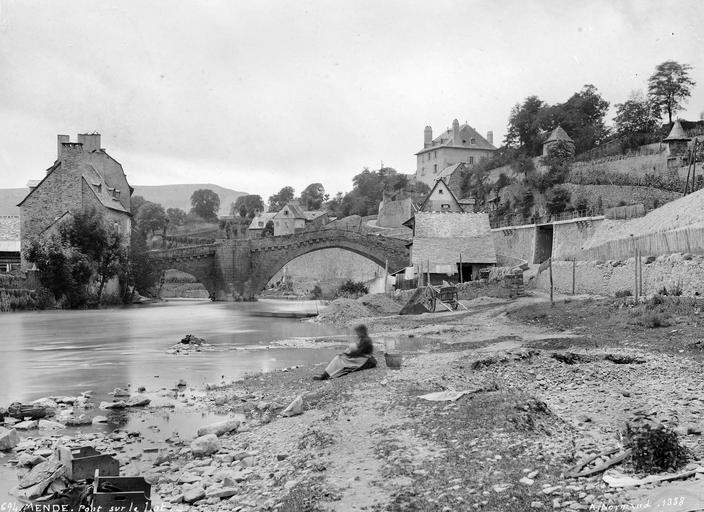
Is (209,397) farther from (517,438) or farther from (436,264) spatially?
(436,264)

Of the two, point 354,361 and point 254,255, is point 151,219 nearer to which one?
point 254,255

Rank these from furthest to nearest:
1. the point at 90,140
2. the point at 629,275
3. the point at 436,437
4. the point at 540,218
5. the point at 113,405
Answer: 1. the point at 90,140
2. the point at 540,218
3. the point at 629,275
4. the point at 113,405
5. the point at 436,437

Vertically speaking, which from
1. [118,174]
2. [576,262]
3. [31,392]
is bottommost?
[31,392]

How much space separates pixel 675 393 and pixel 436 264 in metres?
37.5

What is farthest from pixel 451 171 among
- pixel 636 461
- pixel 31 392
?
pixel 636 461

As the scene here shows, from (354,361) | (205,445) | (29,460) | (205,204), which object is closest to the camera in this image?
(29,460)

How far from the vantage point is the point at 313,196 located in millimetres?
136250

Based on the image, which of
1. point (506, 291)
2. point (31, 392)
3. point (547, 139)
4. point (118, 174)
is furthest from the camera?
point (547, 139)

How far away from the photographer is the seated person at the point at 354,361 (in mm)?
15250

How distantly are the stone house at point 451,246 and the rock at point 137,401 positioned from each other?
106ft

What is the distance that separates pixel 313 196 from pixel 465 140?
3766cm

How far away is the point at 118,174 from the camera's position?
66188 millimetres

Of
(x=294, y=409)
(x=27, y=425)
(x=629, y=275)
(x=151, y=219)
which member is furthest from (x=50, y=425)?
(x=151, y=219)

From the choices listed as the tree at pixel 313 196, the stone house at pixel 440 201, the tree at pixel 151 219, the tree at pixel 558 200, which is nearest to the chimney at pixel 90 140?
the stone house at pixel 440 201
